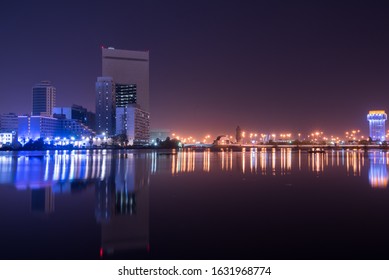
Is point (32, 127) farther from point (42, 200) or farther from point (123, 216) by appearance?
point (123, 216)

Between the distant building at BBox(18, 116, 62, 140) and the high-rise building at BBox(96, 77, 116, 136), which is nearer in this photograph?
the distant building at BBox(18, 116, 62, 140)

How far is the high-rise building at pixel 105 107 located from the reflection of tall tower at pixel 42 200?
17980 centimetres

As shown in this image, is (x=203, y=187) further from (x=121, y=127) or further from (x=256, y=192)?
(x=121, y=127)

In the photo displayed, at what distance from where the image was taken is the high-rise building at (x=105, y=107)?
194750 mm

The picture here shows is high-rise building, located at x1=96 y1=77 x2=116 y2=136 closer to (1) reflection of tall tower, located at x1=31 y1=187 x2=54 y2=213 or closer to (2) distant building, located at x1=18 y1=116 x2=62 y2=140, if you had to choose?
(2) distant building, located at x1=18 y1=116 x2=62 y2=140

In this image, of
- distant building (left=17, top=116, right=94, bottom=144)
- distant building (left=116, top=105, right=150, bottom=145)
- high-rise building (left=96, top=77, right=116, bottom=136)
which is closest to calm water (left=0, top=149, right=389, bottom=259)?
distant building (left=17, top=116, right=94, bottom=144)

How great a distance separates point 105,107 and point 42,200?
187 meters

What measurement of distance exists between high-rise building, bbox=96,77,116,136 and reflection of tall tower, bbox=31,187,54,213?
179805 mm

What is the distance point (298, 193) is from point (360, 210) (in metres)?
4.03

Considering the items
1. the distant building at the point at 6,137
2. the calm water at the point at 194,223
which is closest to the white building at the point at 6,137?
the distant building at the point at 6,137

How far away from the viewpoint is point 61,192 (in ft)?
54.3

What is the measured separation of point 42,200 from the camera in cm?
1425

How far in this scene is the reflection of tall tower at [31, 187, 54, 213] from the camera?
1246 cm

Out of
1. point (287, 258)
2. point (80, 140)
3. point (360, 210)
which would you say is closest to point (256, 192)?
point (360, 210)
